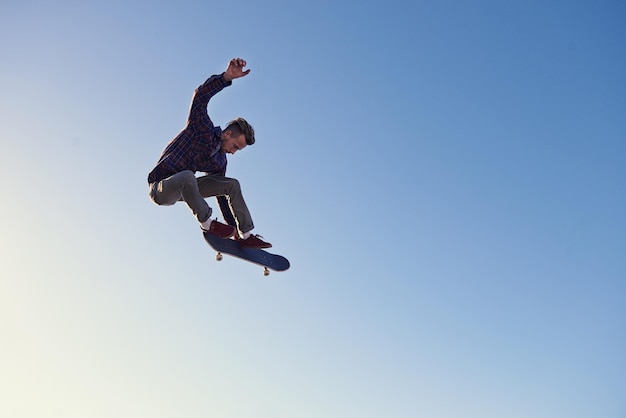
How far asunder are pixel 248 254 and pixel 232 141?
205cm

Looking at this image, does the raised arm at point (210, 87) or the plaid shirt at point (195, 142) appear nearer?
the raised arm at point (210, 87)

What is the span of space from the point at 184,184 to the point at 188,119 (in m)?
0.98

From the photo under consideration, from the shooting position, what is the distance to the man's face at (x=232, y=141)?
28.7ft

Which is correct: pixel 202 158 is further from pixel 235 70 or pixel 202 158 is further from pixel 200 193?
pixel 235 70

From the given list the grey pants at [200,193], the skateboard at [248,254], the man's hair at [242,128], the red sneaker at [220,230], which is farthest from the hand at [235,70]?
the skateboard at [248,254]

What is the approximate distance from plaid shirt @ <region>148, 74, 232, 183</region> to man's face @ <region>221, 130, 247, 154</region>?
87 millimetres

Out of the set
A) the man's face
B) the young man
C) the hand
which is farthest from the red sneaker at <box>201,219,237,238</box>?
the hand

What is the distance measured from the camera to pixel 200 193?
30.4 ft

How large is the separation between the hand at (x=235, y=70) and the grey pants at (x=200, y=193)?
5.05 feet

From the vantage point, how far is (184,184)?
8414 millimetres

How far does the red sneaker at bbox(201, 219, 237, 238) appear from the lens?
9008mm

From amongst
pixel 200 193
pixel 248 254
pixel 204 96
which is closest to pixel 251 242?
pixel 248 254

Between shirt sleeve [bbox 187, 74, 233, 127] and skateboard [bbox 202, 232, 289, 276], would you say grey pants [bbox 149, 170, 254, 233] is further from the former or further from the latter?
shirt sleeve [bbox 187, 74, 233, 127]

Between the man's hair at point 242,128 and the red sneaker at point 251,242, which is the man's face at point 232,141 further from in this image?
the red sneaker at point 251,242
